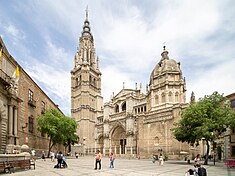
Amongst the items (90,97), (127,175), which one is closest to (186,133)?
(127,175)

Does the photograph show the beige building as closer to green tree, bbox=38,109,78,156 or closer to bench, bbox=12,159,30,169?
green tree, bbox=38,109,78,156

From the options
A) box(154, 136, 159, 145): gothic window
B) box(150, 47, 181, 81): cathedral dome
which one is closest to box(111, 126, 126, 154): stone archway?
box(154, 136, 159, 145): gothic window

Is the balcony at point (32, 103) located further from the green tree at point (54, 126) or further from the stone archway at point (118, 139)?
the stone archway at point (118, 139)

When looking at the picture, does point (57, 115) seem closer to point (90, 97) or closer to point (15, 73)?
point (15, 73)

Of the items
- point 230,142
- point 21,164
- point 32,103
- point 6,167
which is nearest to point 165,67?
point 230,142

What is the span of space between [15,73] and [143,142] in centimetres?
3373

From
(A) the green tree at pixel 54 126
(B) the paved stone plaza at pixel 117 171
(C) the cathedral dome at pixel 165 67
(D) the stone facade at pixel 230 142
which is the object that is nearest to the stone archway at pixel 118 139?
(C) the cathedral dome at pixel 165 67

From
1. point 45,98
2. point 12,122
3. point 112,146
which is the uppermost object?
point 45,98

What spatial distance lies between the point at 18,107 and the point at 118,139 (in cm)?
4261

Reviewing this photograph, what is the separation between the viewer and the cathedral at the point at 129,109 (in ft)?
161

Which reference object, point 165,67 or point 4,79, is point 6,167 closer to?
point 4,79

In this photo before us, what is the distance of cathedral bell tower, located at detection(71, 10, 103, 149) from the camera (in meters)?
80.6

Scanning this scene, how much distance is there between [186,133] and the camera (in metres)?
29.8

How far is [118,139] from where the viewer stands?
217 feet
